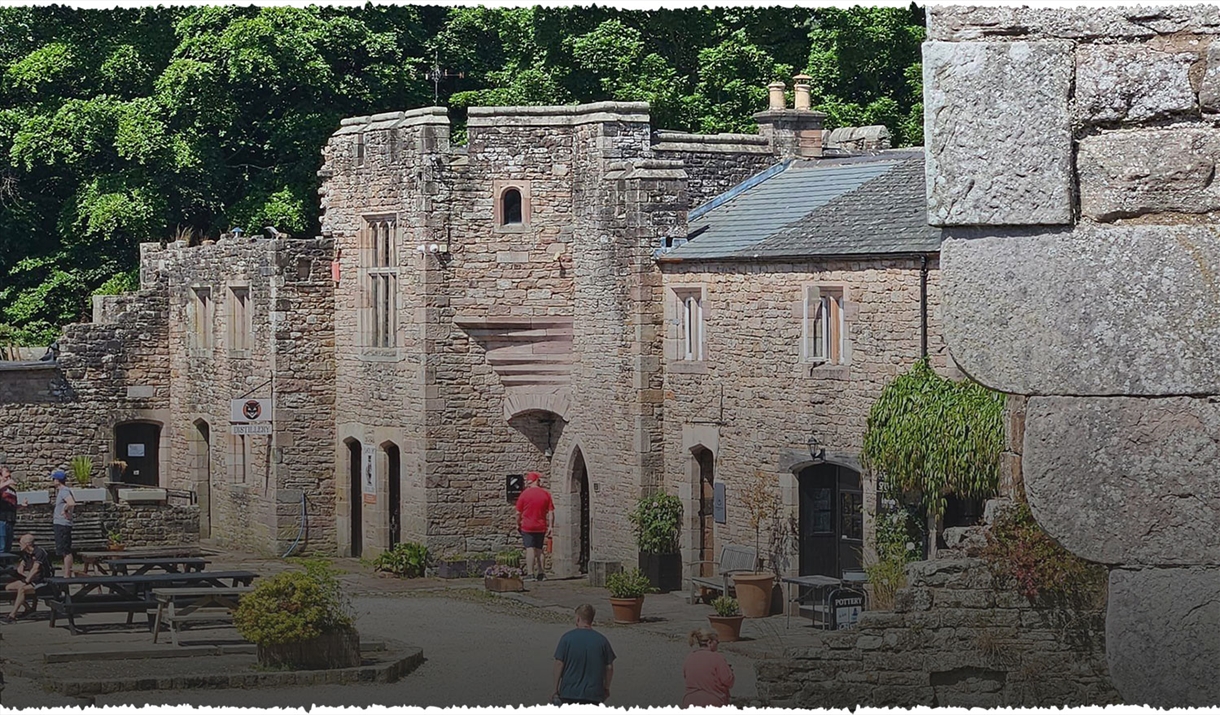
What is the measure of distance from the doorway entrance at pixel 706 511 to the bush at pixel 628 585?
A: 1864 mm

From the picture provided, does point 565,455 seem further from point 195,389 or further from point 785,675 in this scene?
point 785,675

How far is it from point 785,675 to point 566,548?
1082 cm

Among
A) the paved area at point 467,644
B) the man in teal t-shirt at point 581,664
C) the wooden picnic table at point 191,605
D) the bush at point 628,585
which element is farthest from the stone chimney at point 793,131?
the man in teal t-shirt at point 581,664

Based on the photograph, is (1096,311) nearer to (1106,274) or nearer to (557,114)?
(1106,274)

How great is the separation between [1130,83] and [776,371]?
16452mm

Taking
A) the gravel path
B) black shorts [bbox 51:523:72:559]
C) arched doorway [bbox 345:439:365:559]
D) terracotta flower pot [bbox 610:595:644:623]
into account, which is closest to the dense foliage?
arched doorway [bbox 345:439:365:559]

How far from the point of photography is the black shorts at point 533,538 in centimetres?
2356

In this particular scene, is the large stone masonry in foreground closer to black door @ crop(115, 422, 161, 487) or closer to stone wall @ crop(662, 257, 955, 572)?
stone wall @ crop(662, 257, 955, 572)

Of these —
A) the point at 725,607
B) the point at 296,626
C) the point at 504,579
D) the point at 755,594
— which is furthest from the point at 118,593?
the point at 755,594

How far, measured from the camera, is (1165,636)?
13.6 ft

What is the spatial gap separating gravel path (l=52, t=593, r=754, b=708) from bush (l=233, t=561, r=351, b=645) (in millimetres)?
556

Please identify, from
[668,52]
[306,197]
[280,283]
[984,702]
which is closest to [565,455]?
[280,283]

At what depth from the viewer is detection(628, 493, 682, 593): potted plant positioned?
21750 millimetres

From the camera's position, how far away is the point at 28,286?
1331 inches
